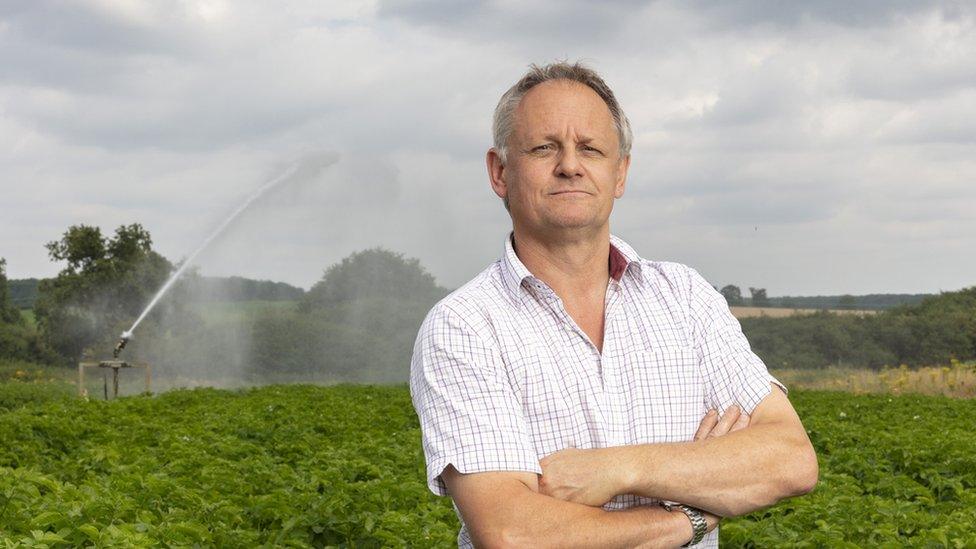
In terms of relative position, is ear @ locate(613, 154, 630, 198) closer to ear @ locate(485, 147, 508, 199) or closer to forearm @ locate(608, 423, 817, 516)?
ear @ locate(485, 147, 508, 199)

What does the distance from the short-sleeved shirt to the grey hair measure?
30 cm

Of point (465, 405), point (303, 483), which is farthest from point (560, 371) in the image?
point (303, 483)

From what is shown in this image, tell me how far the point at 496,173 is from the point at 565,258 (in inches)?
12.8

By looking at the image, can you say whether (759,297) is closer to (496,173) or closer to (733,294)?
(733,294)

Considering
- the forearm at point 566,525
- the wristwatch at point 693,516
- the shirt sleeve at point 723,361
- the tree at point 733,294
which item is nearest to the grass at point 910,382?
the tree at point 733,294

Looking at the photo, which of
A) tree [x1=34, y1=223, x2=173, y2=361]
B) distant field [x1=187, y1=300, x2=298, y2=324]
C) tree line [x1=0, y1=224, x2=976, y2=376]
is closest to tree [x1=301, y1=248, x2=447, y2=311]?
tree line [x1=0, y1=224, x2=976, y2=376]

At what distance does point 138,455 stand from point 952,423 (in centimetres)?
985

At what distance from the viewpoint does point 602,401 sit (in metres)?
3.25

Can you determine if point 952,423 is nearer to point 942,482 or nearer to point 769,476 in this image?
point 942,482

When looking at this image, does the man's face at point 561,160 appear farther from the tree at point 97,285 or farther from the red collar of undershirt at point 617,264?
the tree at point 97,285

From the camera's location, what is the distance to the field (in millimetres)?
5703

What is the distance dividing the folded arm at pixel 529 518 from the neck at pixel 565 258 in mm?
584

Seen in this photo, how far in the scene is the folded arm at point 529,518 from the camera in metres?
3.04

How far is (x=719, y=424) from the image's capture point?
3.40 meters
